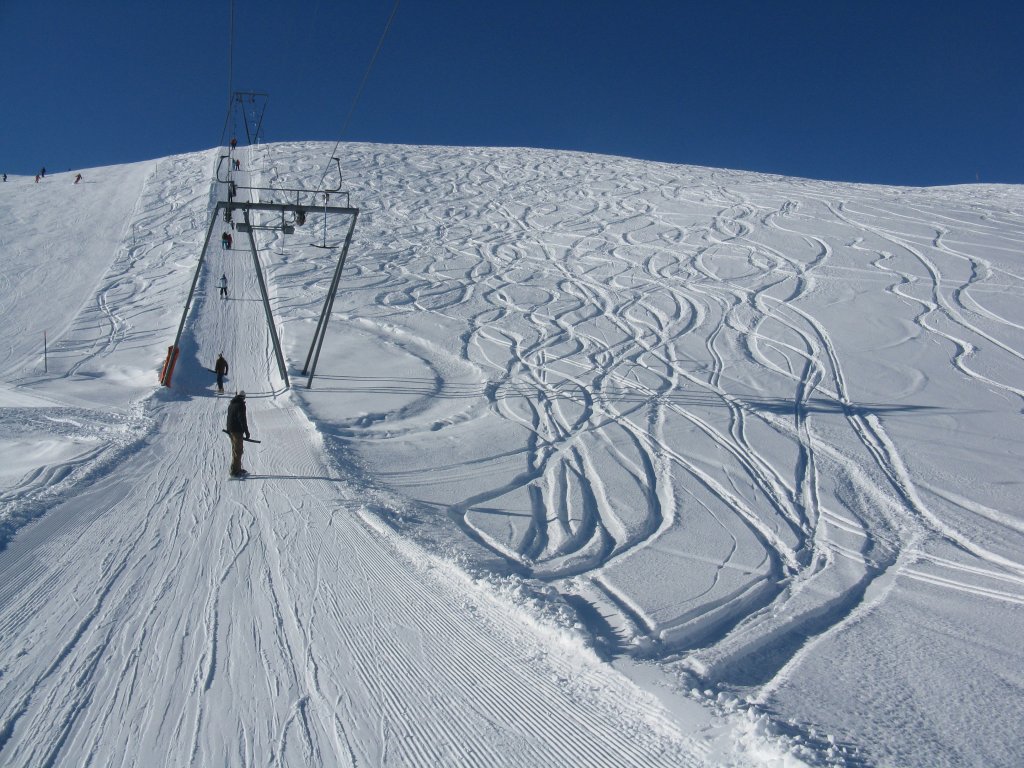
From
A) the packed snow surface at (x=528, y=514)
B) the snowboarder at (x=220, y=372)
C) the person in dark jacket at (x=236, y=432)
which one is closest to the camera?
the packed snow surface at (x=528, y=514)

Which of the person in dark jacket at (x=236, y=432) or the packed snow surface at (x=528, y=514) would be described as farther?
the person in dark jacket at (x=236, y=432)

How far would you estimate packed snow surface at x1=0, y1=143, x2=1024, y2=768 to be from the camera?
4559mm

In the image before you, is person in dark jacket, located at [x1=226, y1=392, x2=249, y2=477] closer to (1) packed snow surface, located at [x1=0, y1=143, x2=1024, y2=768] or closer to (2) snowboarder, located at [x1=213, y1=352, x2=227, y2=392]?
(1) packed snow surface, located at [x1=0, y1=143, x2=1024, y2=768]

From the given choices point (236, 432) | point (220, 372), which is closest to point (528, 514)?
point (236, 432)

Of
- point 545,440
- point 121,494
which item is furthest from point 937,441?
point 121,494

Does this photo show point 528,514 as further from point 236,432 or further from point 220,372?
point 220,372

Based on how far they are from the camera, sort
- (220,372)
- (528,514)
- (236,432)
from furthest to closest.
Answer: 1. (220,372)
2. (236,432)
3. (528,514)

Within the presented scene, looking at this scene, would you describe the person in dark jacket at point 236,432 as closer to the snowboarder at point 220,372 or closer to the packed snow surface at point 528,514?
the packed snow surface at point 528,514

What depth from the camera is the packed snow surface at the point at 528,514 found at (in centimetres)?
456

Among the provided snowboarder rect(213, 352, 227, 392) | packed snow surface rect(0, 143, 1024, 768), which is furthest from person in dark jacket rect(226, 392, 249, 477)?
snowboarder rect(213, 352, 227, 392)

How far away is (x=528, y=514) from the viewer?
9391mm

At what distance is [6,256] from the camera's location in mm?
28656

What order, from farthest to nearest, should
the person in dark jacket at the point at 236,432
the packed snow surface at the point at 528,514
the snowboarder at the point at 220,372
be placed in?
1. the snowboarder at the point at 220,372
2. the person in dark jacket at the point at 236,432
3. the packed snow surface at the point at 528,514

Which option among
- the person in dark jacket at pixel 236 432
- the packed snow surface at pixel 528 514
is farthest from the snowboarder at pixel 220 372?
Result: the person in dark jacket at pixel 236 432
